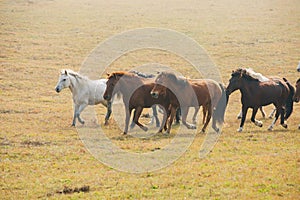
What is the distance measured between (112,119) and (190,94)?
423 centimetres

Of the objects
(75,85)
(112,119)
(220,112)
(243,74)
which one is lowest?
(112,119)

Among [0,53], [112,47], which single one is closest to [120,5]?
[112,47]

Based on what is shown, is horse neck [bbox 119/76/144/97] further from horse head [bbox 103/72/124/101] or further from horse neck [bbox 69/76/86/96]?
horse neck [bbox 69/76/86/96]

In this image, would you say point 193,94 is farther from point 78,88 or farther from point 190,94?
point 78,88

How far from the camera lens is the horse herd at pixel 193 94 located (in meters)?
16.9

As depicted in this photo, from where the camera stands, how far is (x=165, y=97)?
17.1 m

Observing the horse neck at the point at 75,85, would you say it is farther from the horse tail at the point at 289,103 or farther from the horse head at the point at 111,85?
the horse tail at the point at 289,103

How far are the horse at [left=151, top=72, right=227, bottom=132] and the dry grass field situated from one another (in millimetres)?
801

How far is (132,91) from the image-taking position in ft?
56.1

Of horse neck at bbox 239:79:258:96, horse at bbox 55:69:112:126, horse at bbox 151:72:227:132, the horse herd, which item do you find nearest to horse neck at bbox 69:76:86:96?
horse at bbox 55:69:112:126

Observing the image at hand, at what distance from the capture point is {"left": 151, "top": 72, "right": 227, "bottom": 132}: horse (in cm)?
1675

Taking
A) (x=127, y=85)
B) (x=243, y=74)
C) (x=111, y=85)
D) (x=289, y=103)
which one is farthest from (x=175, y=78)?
(x=289, y=103)

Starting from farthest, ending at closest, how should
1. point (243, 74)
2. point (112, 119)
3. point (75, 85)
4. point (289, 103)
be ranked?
1. point (112, 119)
2. point (75, 85)
3. point (289, 103)
4. point (243, 74)

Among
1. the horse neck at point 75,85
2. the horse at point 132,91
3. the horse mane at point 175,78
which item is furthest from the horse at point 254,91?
the horse neck at point 75,85
